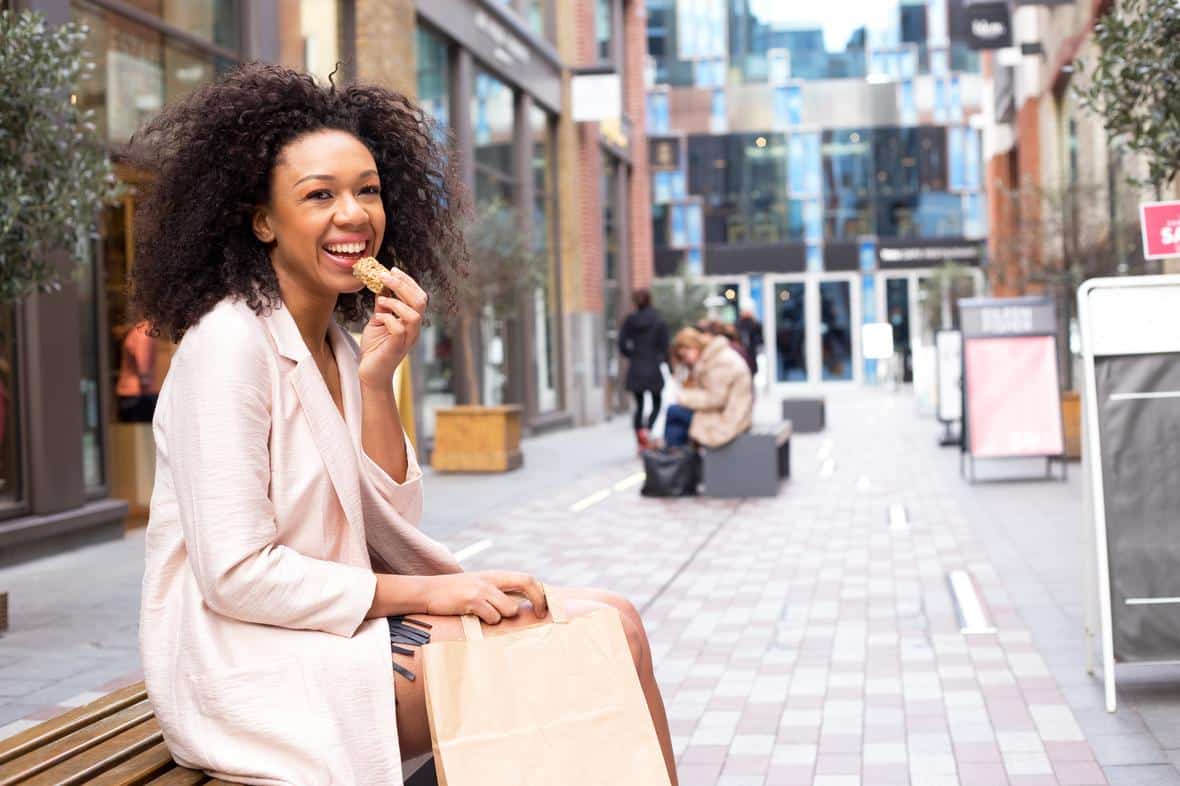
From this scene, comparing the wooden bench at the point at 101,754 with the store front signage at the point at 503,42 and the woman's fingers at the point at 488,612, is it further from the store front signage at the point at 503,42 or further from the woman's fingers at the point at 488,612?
the store front signage at the point at 503,42

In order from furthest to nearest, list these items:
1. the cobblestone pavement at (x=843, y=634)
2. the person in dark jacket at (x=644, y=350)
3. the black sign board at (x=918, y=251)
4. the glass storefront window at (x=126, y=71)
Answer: the black sign board at (x=918, y=251) → the person in dark jacket at (x=644, y=350) → the glass storefront window at (x=126, y=71) → the cobblestone pavement at (x=843, y=634)

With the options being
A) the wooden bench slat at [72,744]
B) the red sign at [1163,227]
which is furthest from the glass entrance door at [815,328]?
the wooden bench slat at [72,744]

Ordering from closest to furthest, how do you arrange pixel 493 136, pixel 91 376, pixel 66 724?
1. pixel 66 724
2. pixel 91 376
3. pixel 493 136

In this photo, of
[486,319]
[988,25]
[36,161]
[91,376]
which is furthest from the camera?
[988,25]

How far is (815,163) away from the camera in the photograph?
47.7 m

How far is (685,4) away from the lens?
159 ft

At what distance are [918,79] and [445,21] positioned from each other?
3182 centimetres

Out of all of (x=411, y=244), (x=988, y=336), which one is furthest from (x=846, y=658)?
(x=988, y=336)

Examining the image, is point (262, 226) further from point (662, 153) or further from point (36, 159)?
point (662, 153)

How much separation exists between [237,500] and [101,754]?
0.61m

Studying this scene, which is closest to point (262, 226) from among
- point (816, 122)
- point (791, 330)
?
point (791, 330)

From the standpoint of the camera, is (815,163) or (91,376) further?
(815,163)

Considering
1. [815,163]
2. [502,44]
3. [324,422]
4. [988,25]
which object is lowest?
[324,422]

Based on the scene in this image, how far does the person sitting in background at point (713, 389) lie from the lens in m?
13.1
